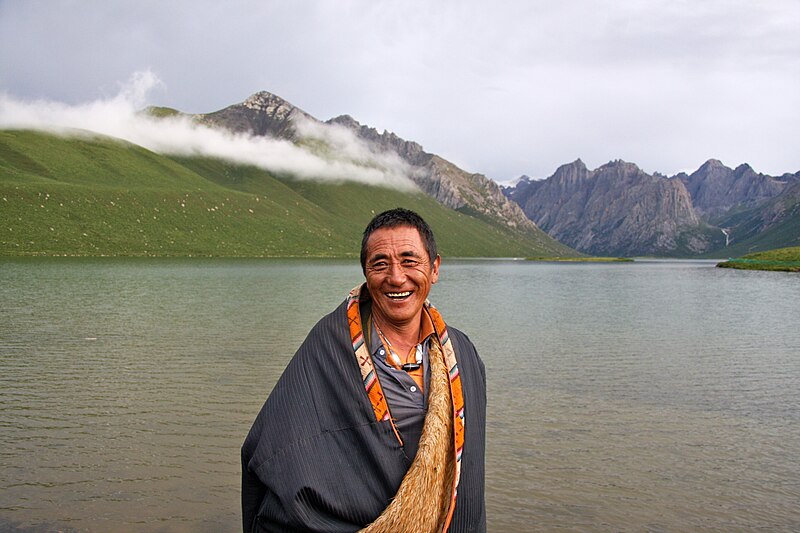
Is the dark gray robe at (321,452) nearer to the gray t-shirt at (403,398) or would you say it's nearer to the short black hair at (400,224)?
the gray t-shirt at (403,398)

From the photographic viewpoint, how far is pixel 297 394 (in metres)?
3.41

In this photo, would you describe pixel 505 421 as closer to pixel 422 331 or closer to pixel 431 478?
pixel 422 331

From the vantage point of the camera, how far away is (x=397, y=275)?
372 centimetres

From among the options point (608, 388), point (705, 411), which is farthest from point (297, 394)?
point (608, 388)

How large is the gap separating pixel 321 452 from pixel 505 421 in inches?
492

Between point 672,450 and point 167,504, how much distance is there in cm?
1070

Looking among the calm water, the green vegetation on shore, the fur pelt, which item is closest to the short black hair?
the fur pelt

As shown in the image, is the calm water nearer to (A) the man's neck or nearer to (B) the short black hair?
(A) the man's neck

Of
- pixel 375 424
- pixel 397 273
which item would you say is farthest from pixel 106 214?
pixel 375 424

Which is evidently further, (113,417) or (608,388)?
(608,388)

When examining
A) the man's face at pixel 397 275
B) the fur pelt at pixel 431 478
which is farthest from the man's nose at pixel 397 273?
the fur pelt at pixel 431 478

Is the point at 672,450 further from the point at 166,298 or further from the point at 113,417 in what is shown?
the point at 166,298

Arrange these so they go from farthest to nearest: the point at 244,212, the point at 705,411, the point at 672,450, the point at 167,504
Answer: the point at 244,212
the point at 705,411
the point at 672,450
the point at 167,504

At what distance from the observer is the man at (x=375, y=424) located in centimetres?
331
